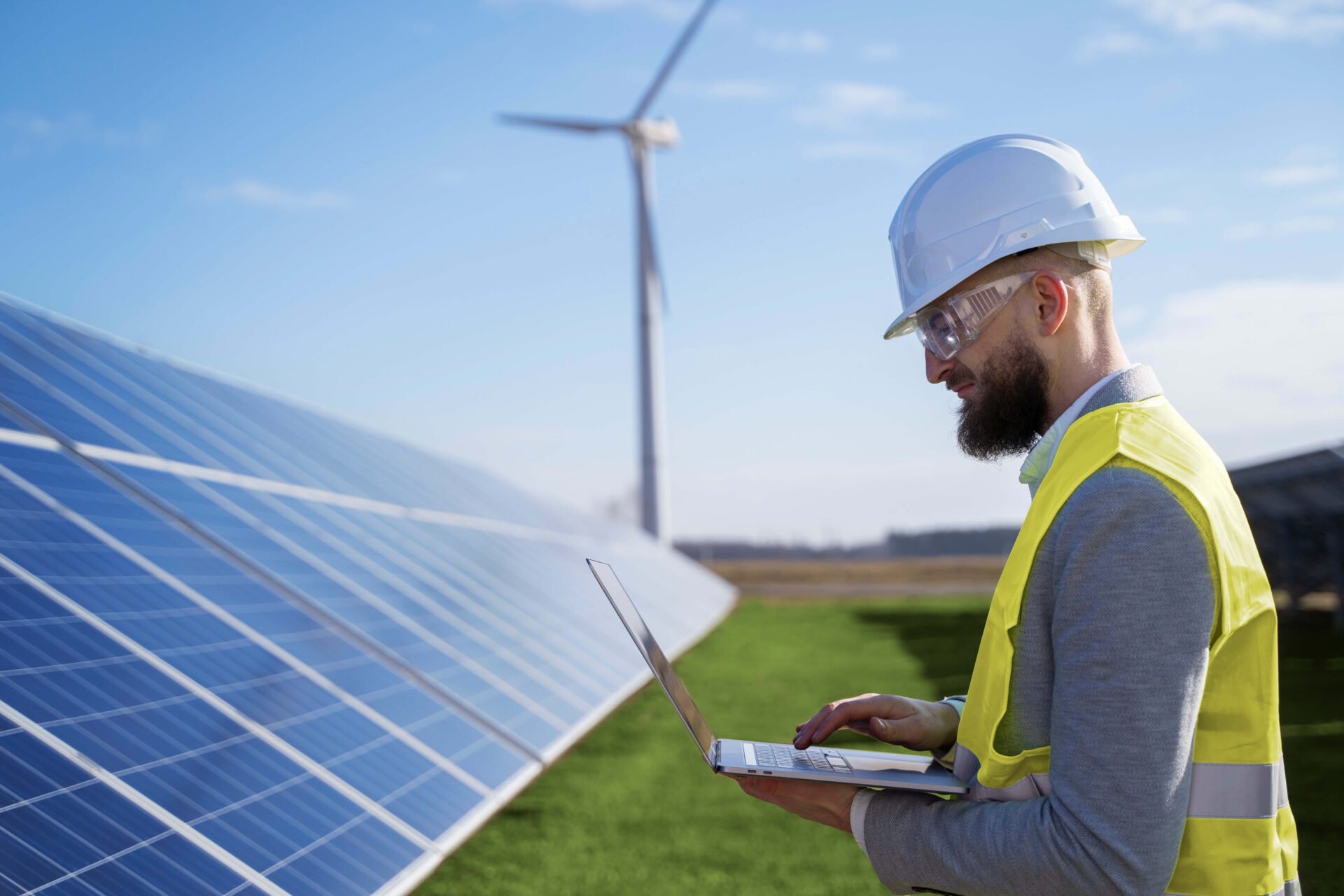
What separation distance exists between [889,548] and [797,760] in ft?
296

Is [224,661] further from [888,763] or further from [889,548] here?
[889,548]

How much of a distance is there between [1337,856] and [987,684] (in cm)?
646

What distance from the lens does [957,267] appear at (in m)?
2.29

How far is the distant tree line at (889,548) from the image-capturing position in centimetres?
8612

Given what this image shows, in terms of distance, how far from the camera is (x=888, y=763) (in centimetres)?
240

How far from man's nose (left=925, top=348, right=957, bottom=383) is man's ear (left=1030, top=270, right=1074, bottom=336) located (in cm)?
24

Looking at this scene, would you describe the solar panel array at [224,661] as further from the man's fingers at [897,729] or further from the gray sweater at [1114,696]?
the gray sweater at [1114,696]

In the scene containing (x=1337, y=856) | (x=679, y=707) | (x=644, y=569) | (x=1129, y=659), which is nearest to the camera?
(x=1129, y=659)

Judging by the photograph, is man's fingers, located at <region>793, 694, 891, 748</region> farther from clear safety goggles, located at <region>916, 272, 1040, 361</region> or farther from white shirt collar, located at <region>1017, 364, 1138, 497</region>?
clear safety goggles, located at <region>916, 272, 1040, 361</region>

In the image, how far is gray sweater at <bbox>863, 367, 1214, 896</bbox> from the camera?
179 centimetres

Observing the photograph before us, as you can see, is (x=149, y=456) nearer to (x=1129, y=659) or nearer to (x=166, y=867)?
(x=166, y=867)

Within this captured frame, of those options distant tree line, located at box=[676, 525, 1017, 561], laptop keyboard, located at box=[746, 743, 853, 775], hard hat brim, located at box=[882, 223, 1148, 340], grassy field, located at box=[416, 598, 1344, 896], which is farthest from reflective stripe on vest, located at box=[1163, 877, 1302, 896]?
distant tree line, located at box=[676, 525, 1017, 561]

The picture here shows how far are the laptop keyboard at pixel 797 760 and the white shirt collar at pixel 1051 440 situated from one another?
803 mm

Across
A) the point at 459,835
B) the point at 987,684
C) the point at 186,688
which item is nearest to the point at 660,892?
the point at 459,835
